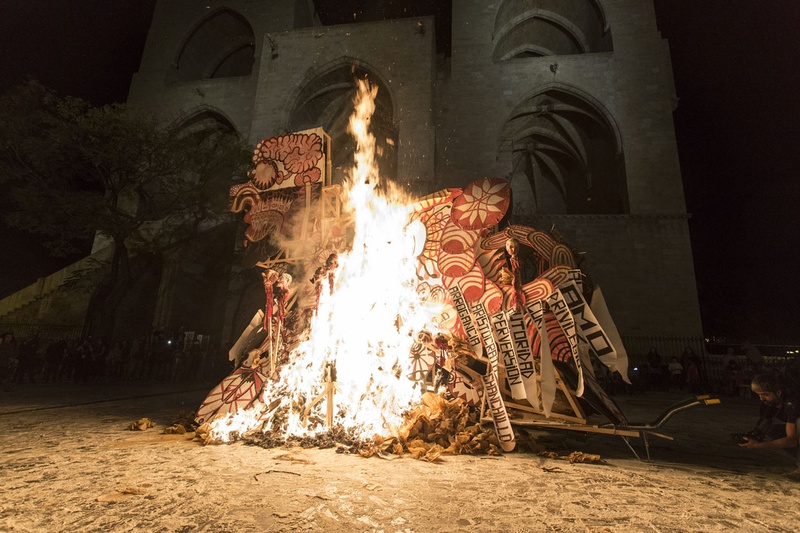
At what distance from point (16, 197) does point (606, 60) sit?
28422mm

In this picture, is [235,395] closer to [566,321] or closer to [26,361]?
[566,321]

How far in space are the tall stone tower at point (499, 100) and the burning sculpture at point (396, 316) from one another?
13.4 metres

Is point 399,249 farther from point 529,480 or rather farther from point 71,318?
point 71,318

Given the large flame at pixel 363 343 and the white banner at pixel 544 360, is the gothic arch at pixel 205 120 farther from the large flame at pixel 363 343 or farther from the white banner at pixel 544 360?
the white banner at pixel 544 360

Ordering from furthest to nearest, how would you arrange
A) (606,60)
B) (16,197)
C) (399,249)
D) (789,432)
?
(606,60) → (16,197) → (399,249) → (789,432)

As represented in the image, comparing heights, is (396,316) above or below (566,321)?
above

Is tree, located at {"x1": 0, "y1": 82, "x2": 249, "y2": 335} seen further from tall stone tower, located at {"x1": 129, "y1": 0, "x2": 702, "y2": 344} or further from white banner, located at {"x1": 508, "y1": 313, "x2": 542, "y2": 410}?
white banner, located at {"x1": 508, "y1": 313, "x2": 542, "y2": 410}

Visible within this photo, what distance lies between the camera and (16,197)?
593 inches

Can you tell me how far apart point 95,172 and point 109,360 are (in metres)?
7.74

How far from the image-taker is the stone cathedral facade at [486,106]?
1859 centimetres

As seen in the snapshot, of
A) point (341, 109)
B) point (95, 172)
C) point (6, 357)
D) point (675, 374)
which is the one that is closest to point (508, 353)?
point (6, 357)

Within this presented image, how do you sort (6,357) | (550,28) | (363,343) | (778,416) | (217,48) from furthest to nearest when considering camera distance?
(217,48) < (550,28) < (6,357) < (363,343) < (778,416)

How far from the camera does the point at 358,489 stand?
11.2ft

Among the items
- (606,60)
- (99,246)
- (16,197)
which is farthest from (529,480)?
(99,246)
